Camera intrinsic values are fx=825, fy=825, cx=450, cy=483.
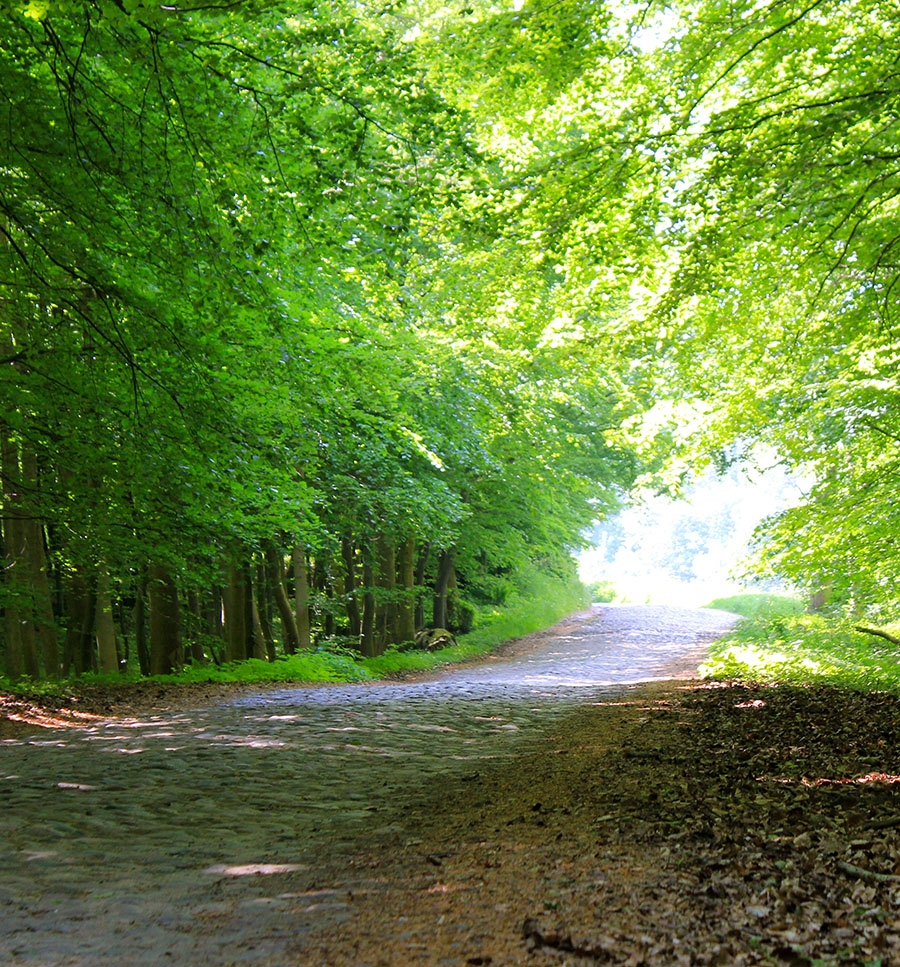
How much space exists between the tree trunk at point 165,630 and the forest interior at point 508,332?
0.25 ft

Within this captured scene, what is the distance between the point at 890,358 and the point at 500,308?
506cm

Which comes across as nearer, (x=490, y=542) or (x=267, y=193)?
(x=267, y=193)

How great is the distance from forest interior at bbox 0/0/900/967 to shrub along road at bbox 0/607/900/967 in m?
0.04

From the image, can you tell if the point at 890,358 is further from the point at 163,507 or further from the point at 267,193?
the point at 163,507

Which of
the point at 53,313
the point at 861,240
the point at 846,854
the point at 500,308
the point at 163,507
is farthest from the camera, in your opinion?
the point at 500,308

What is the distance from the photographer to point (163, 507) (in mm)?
10211

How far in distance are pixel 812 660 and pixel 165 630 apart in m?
10.3

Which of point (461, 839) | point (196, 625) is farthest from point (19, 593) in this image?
point (461, 839)

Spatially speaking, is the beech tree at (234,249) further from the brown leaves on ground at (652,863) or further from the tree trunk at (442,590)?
the tree trunk at (442,590)

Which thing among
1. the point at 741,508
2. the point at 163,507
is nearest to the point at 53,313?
the point at 163,507

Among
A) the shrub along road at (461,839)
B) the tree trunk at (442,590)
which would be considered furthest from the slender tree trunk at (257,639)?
the shrub along road at (461,839)

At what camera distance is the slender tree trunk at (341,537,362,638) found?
1930 cm

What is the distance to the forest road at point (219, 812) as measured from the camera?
11.7 ft

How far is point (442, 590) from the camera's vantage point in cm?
2334
